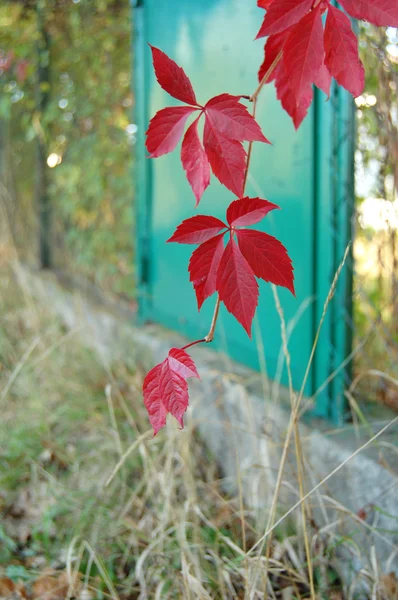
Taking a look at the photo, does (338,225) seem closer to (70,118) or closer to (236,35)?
(236,35)

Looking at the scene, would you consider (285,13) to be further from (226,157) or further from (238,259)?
(238,259)

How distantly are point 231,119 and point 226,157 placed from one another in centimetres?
4

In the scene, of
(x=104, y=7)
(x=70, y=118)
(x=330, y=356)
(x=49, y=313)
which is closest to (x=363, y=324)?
(x=330, y=356)

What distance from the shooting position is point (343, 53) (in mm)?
738

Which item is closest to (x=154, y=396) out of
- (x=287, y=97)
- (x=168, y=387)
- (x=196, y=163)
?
(x=168, y=387)

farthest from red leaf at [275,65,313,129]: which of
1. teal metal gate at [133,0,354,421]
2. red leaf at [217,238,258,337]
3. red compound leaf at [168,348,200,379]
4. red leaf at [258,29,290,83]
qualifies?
teal metal gate at [133,0,354,421]

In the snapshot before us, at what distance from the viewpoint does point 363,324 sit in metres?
2.75

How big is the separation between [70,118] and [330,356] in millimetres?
3308

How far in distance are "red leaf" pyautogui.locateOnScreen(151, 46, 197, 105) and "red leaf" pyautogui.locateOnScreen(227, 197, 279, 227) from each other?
13 cm

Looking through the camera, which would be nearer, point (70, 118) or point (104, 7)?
point (104, 7)

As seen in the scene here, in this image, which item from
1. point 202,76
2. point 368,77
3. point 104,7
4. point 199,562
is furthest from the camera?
point 104,7

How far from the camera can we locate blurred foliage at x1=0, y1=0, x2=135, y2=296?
3822mm

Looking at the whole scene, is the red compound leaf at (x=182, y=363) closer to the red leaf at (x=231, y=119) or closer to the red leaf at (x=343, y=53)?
the red leaf at (x=231, y=119)

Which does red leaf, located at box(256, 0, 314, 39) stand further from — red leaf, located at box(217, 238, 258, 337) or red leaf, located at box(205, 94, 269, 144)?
red leaf, located at box(217, 238, 258, 337)
